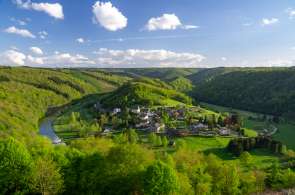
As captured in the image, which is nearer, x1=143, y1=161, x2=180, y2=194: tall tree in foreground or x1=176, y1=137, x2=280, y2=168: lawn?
x1=143, y1=161, x2=180, y2=194: tall tree in foreground

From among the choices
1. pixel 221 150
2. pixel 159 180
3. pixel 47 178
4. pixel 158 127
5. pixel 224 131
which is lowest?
pixel 158 127

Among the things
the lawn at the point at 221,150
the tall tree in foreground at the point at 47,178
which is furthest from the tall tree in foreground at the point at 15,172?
the lawn at the point at 221,150

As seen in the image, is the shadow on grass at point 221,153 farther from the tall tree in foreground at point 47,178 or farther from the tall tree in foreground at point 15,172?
the tall tree in foreground at point 15,172

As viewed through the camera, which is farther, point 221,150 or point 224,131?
point 224,131

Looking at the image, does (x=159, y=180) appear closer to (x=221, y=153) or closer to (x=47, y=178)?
(x=47, y=178)

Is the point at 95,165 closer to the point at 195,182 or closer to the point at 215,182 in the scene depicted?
the point at 195,182

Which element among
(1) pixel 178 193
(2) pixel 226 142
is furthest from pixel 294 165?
(1) pixel 178 193

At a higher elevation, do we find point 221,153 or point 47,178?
point 47,178

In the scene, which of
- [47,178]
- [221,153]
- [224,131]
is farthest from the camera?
[224,131]

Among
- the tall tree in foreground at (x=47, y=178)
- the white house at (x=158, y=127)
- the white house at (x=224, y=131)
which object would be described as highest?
the tall tree in foreground at (x=47, y=178)

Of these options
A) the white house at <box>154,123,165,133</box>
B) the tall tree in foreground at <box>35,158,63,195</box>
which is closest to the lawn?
the white house at <box>154,123,165,133</box>

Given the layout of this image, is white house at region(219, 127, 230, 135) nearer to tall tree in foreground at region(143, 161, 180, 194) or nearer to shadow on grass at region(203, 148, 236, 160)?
shadow on grass at region(203, 148, 236, 160)

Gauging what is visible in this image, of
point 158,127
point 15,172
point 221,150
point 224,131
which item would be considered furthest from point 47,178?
point 158,127
